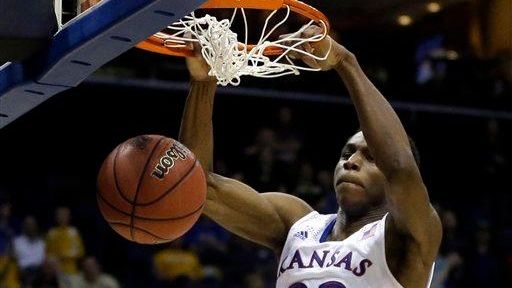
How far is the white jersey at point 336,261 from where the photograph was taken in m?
3.56

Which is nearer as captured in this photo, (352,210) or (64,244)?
(352,210)

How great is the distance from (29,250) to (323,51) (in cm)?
514

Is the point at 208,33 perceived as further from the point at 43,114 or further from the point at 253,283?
the point at 43,114

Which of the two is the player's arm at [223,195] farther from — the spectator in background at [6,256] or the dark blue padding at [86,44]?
the spectator in background at [6,256]

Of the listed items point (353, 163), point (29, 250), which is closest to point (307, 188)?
point (29, 250)

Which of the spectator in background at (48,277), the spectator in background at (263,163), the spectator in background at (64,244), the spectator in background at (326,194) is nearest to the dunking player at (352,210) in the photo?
the spectator in background at (48,277)

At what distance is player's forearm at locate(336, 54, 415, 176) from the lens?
3439 millimetres

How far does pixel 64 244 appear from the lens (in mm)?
8250

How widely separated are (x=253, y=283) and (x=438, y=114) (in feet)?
10.5

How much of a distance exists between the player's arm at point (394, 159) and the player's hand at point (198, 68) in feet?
1.54

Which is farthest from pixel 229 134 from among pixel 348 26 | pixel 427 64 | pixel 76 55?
pixel 76 55

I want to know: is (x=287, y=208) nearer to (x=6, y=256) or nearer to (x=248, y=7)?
(x=248, y=7)

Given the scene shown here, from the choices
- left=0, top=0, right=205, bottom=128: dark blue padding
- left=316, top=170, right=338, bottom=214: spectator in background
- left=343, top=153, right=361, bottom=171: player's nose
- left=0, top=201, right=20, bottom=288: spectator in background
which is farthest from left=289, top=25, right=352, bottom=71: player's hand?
left=316, top=170, right=338, bottom=214: spectator in background

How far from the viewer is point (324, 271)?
11.9 ft
